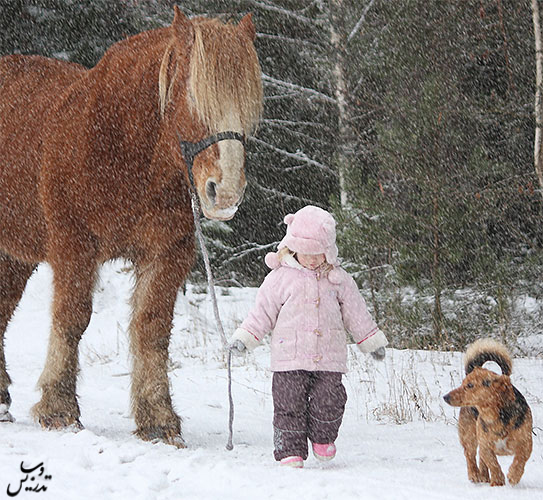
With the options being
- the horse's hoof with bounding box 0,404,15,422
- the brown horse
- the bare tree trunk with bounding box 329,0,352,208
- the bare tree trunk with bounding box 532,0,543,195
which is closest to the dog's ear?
the brown horse

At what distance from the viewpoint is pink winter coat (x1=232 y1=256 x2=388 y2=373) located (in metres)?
3.99

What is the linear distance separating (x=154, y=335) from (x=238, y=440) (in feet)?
2.98

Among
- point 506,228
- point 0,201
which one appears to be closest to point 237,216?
point 506,228

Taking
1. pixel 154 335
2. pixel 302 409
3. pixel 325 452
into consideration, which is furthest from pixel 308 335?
pixel 154 335

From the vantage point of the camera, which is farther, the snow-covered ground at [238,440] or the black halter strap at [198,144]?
the black halter strap at [198,144]

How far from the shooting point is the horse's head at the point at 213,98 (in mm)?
4035

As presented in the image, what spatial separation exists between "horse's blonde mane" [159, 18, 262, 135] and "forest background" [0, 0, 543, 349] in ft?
14.9

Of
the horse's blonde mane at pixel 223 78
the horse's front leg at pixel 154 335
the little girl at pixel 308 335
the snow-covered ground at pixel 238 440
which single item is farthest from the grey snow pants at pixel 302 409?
the horse's blonde mane at pixel 223 78

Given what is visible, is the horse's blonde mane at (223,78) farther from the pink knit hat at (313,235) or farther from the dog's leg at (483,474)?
the dog's leg at (483,474)

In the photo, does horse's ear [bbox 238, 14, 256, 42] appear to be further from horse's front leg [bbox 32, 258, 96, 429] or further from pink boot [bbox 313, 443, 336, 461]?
pink boot [bbox 313, 443, 336, 461]

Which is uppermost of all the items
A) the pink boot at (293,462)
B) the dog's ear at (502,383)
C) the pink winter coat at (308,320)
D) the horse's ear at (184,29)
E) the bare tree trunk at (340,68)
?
the bare tree trunk at (340,68)

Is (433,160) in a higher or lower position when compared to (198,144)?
higher

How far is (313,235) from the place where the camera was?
403 cm

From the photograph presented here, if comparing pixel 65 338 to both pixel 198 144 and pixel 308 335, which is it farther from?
pixel 308 335
